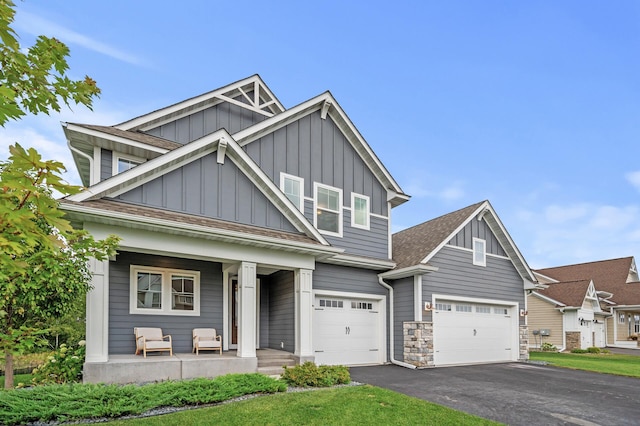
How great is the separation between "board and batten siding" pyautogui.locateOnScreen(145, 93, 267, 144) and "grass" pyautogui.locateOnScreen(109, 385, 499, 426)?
8540 millimetres

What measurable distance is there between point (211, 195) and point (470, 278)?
975 cm

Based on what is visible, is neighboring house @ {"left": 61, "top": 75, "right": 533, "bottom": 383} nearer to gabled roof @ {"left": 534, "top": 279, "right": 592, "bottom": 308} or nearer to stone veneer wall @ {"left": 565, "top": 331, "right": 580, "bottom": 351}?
stone veneer wall @ {"left": 565, "top": 331, "right": 580, "bottom": 351}

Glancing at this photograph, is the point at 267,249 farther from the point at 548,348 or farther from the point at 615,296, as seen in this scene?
the point at 615,296

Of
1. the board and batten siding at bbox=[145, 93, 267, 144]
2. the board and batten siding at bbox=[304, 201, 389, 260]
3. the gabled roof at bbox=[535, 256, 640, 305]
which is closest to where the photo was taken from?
the board and batten siding at bbox=[145, 93, 267, 144]

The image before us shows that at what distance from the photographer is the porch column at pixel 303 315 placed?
34.8ft

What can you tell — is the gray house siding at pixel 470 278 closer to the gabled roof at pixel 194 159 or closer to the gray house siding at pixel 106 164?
the gabled roof at pixel 194 159

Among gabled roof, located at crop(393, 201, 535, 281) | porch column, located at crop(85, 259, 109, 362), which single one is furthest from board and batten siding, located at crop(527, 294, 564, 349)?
porch column, located at crop(85, 259, 109, 362)

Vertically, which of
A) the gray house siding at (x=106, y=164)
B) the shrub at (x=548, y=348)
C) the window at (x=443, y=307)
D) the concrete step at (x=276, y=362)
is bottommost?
the shrub at (x=548, y=348)

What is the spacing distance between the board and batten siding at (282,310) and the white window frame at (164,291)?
240cm

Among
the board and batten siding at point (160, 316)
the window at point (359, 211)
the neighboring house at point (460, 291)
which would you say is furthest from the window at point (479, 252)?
the board and batten siding at point (160, 316)

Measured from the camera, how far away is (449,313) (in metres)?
14.1

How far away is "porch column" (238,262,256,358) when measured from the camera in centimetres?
949

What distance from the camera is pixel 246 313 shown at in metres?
9.58

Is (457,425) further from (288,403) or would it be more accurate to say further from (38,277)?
(38,277)
